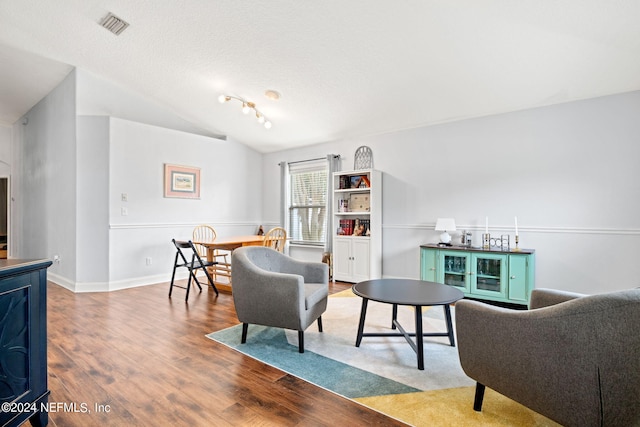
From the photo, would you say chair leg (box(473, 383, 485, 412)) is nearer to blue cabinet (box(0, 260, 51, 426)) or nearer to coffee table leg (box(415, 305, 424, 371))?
coffee table leg (box(415, 305, 424, 371))

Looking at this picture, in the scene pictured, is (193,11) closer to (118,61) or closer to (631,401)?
(118,61)

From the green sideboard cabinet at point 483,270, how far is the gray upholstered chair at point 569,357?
7.62 feet

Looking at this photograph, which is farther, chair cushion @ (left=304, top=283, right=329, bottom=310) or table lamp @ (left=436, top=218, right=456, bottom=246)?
table lamp @ (left=436, top=218, right=456, bottom=246)

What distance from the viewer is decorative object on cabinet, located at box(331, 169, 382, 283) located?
4.77 m

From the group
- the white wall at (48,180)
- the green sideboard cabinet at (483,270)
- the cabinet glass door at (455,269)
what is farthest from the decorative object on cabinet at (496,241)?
the white wall at (48,180)

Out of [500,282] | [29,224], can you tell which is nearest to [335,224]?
[500,282]

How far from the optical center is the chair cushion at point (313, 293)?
252 cm

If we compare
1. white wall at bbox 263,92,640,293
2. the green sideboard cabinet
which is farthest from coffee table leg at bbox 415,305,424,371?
white wall at bbox 263,92,640,293

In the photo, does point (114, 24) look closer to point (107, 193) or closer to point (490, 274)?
point (107, 193)

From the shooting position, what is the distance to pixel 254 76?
13.2 feet

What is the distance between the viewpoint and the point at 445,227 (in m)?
4.04

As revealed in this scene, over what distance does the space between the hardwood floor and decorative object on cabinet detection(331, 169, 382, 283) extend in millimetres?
2199

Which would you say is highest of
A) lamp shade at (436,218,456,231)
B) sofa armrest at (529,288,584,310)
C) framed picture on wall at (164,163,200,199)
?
framed picture on wall at (164,163,200,199)

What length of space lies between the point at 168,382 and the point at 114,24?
372 cm
